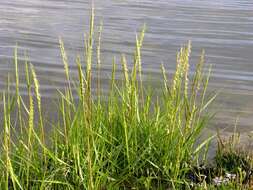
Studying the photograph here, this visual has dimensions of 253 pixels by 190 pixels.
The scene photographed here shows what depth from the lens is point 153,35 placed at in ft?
38.9

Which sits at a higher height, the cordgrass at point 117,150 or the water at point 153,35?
the cordgrass at point 117,150

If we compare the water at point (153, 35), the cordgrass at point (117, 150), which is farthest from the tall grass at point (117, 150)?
the water at point (153, 35)

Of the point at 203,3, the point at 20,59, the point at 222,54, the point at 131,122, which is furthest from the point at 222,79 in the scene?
the point at 203,3

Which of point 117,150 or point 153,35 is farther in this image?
point 153,35

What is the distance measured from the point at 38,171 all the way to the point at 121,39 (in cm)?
771

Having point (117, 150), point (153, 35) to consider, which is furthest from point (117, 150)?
point (153, 35)

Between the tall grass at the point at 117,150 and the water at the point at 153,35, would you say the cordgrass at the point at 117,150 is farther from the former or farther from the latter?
the water at the point at 153,35

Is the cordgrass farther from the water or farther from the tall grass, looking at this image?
the water

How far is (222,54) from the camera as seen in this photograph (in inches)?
404

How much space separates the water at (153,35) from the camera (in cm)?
799

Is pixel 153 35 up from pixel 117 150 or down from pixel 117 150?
down

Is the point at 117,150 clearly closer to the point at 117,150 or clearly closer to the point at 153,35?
the point at 117,150

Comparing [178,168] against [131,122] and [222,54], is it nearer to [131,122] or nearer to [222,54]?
[131,122]

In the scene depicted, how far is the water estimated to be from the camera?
315 inches
